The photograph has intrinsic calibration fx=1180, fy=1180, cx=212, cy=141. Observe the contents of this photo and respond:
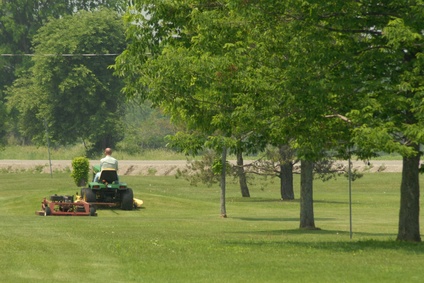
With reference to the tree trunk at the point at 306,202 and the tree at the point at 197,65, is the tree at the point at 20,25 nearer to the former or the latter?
the tree trunk at the point at 306,202

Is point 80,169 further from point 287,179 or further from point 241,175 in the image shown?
point 287,179

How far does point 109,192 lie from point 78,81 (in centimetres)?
5040

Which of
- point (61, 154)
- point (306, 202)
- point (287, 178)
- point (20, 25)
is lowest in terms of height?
point (61, 154)

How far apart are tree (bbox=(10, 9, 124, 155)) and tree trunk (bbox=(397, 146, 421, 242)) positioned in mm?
63982

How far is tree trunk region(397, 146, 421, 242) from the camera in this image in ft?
76.4

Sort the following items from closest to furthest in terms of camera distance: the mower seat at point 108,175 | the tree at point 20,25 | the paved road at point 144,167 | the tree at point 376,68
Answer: the tree at point 376,68, the mower seat at point 108,175, the paved road at point 144,167, the tree at point 20,25

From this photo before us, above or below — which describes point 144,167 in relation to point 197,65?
below

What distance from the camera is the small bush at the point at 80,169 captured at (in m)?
45.3

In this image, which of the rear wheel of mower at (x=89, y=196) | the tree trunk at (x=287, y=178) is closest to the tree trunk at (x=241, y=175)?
the tree trunk at (x=287, y=178)

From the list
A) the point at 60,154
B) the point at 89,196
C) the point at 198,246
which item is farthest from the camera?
the point at 60,154

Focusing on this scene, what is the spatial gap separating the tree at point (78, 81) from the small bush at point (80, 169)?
40986 millimetres

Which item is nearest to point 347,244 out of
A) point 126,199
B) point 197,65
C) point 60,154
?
point 197,65

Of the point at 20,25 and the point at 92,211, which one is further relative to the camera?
the point at 20,25

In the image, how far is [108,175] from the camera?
38188 mm
